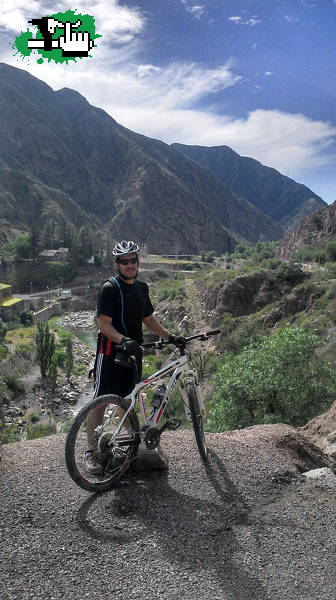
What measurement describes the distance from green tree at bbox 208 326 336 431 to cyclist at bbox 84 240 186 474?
8766 mm

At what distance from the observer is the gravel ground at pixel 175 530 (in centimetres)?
336

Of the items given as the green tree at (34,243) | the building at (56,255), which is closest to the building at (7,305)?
the green tree at (34,243)

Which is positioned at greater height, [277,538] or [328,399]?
[277,538]

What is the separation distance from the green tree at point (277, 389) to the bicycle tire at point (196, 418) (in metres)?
7.87

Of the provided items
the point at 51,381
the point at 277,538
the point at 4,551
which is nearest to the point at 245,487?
the point at 277,538

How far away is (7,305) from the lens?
7362 centimetres

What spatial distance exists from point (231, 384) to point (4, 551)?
1064cm

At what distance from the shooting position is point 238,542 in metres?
3.89

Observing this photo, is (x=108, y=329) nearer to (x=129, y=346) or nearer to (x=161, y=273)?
(x=129, y=346)

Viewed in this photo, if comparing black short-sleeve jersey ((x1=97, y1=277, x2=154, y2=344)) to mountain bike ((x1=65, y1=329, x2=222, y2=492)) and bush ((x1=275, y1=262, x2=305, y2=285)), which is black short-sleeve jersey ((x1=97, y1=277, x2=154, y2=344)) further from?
bush ((x1=275, y1=262, x2=305, y2=285))

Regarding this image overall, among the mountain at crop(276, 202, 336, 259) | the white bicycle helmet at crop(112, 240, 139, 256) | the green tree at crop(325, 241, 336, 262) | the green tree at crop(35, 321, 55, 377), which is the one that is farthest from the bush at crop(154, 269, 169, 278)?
the white bicycle helmet at crop(112, 240, 139, 256)

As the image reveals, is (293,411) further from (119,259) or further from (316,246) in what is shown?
(316,246)

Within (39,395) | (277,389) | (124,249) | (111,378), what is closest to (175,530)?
(111,378)

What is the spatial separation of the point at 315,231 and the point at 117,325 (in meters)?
102
